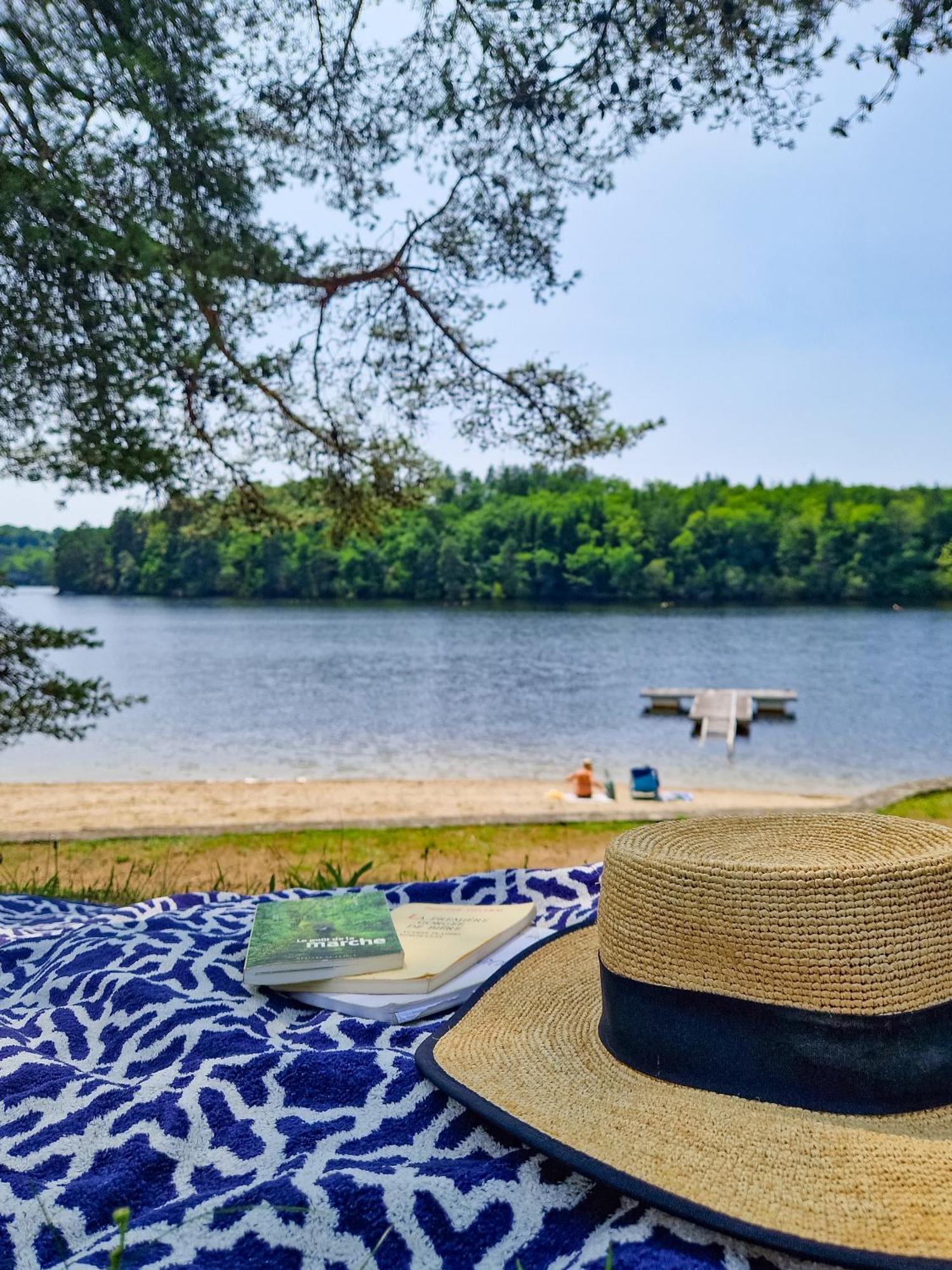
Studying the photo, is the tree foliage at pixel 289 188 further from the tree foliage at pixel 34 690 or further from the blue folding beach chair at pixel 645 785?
the blue folding beach chair at pixel 645 785

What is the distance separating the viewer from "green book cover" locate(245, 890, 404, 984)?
5.16 feet

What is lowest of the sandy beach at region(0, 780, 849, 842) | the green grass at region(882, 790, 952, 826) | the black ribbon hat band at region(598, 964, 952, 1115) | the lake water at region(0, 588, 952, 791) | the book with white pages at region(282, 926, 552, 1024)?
the lake water at region(0, 588, 952, 791)

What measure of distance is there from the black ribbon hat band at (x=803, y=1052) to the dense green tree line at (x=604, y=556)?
49.4 meters

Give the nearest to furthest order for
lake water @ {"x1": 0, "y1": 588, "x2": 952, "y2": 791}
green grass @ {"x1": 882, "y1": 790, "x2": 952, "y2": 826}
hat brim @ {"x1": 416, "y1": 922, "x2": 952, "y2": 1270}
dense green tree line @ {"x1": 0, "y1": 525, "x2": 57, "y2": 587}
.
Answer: hat brim @ {"x1": 416, "y1": 922, "x2": 952, "y2": 1270} < green grass @ {"x1": 882, "y1": 790, "x2": 952, "y2": 826} < lake water @ {"x1": 0, "y1": 588, "x2": 952, "y2": 791} < dense green tree line @ {"x1": 0, "y1": 525, "x2": 57, "y2": 587}

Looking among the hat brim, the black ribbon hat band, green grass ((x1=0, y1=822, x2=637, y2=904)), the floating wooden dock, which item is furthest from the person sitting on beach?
the black ribbon hat band

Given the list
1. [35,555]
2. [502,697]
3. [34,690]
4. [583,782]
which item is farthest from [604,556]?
[34,690]

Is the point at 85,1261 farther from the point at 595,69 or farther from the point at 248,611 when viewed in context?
the point at 248,611

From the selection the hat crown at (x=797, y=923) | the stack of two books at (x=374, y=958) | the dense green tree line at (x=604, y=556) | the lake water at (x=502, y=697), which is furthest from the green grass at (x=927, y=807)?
the dense green tree line at (x=604, y=556)

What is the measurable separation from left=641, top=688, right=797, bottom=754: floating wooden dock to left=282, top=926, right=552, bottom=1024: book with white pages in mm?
16931

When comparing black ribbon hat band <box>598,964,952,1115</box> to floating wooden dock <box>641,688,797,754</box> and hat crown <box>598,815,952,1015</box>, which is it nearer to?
hat crown <box>598,815,952,1015</box>

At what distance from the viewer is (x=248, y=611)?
6344cm

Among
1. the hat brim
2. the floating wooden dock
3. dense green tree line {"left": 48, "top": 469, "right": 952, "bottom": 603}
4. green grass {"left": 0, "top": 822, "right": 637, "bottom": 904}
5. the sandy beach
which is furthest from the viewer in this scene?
dense green tree line {"left": 48, "top": 469, "right": 952, "bottom": 603}

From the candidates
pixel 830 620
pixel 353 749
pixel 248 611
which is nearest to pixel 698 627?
pixel 830 620

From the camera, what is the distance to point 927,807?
20.7 ft
